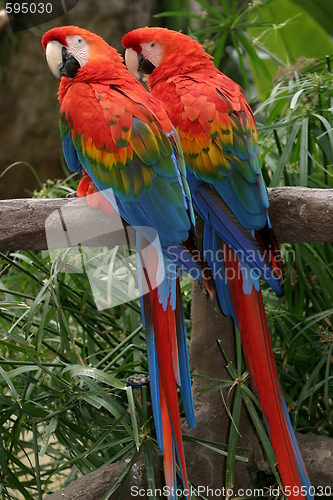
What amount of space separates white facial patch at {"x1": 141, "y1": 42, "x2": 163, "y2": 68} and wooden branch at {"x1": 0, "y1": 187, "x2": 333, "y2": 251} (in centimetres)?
29

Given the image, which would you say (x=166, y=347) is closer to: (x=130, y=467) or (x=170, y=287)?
(x=170, y=287)

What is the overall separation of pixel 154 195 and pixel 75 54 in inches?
11.4

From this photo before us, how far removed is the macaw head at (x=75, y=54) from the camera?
743 millimetres

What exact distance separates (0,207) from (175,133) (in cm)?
29

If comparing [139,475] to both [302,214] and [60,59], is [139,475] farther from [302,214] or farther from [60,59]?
[60,59]

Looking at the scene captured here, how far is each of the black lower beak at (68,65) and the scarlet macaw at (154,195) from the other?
65 mm

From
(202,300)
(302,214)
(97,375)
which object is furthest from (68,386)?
(302,214)

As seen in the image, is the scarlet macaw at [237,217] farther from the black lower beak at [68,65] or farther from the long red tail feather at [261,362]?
the black lower beak at [68,65]

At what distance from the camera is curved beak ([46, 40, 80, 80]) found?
29.3 inches

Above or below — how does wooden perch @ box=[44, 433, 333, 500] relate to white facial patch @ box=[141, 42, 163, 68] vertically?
below

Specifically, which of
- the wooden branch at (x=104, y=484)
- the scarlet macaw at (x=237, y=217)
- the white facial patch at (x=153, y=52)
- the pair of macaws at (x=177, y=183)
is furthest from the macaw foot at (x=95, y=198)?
the wooden branch at (x=104, y=484)

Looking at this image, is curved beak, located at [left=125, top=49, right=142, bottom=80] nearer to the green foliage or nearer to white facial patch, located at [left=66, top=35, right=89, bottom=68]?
white facial patch, located at [left=66, top=35, right=89, bottom=68]

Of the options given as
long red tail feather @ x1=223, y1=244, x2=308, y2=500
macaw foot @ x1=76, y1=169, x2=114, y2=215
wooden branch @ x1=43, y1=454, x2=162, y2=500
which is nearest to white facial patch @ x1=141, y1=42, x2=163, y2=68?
macaw foot @ x1=76, y1=169, x2=114, y2=215

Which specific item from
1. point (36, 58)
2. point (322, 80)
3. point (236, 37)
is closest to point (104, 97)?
point (322, 80)
